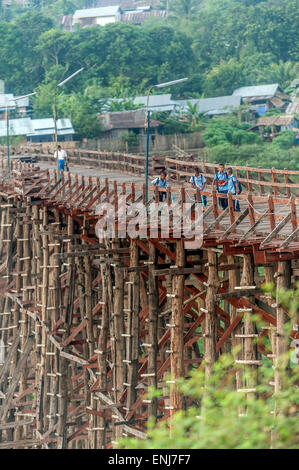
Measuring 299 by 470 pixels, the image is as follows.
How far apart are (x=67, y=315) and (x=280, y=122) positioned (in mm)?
41454

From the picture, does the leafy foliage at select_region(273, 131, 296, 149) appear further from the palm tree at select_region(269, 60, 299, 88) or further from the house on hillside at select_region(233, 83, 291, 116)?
the palm tree at select_region(269, 60, 299, 88)

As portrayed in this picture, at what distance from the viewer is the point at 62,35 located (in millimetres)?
71812

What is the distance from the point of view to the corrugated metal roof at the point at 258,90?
67.6m

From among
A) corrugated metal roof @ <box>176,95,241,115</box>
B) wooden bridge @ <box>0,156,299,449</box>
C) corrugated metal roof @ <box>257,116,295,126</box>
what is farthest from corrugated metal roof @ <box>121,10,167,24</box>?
wooden bridge @ <box>0,156,299,449</box>

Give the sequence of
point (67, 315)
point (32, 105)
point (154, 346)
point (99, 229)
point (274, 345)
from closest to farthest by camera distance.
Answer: point (274, 345) → point (154, 346) → point (99, 229) → point (67, 315) → point (32, 105)

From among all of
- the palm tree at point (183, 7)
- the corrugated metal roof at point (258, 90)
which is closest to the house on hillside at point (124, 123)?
the corrugated metal roof at point (258, 90)

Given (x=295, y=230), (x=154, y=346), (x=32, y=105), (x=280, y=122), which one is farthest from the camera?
(x=32, y=105)

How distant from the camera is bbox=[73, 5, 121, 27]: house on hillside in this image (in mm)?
108131

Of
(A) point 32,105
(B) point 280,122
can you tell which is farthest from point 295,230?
(A) point 32,105

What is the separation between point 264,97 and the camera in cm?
6700

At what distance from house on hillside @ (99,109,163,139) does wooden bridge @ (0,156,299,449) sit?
31142 mm

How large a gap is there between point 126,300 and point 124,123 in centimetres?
3817

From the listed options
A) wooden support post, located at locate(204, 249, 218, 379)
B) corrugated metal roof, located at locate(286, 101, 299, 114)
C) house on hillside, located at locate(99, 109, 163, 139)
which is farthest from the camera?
corrugated metal roof, located at locate(286, 101, 299, 114)

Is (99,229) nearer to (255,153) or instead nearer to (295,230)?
(295,230)
